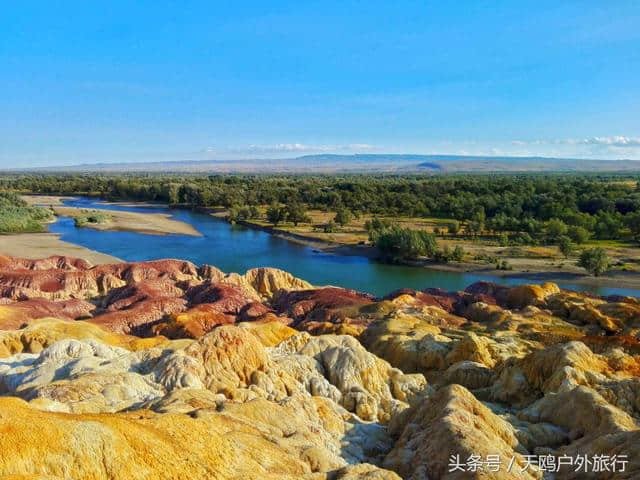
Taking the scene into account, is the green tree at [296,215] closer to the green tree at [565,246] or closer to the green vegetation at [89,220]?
the green vegetation at [89,220]

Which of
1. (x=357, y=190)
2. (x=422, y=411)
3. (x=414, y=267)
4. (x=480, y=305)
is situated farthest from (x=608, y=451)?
(x=357, y=190)

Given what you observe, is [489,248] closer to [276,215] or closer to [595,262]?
[595,262]

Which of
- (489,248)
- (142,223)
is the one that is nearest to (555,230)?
(489,248)

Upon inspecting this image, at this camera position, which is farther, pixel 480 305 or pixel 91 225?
pixel 91 225

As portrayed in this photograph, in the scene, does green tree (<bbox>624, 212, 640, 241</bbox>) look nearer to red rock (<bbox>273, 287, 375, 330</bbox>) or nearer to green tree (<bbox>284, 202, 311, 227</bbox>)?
green tree (<bbox>284, 202, 311, 227</bbox>)

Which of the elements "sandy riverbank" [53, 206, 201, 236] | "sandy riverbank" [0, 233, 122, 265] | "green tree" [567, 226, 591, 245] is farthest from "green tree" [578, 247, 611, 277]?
"sandy riverbank" [53, 206, 201, 236]

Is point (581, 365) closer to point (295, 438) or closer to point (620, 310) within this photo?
point (295, 438)
